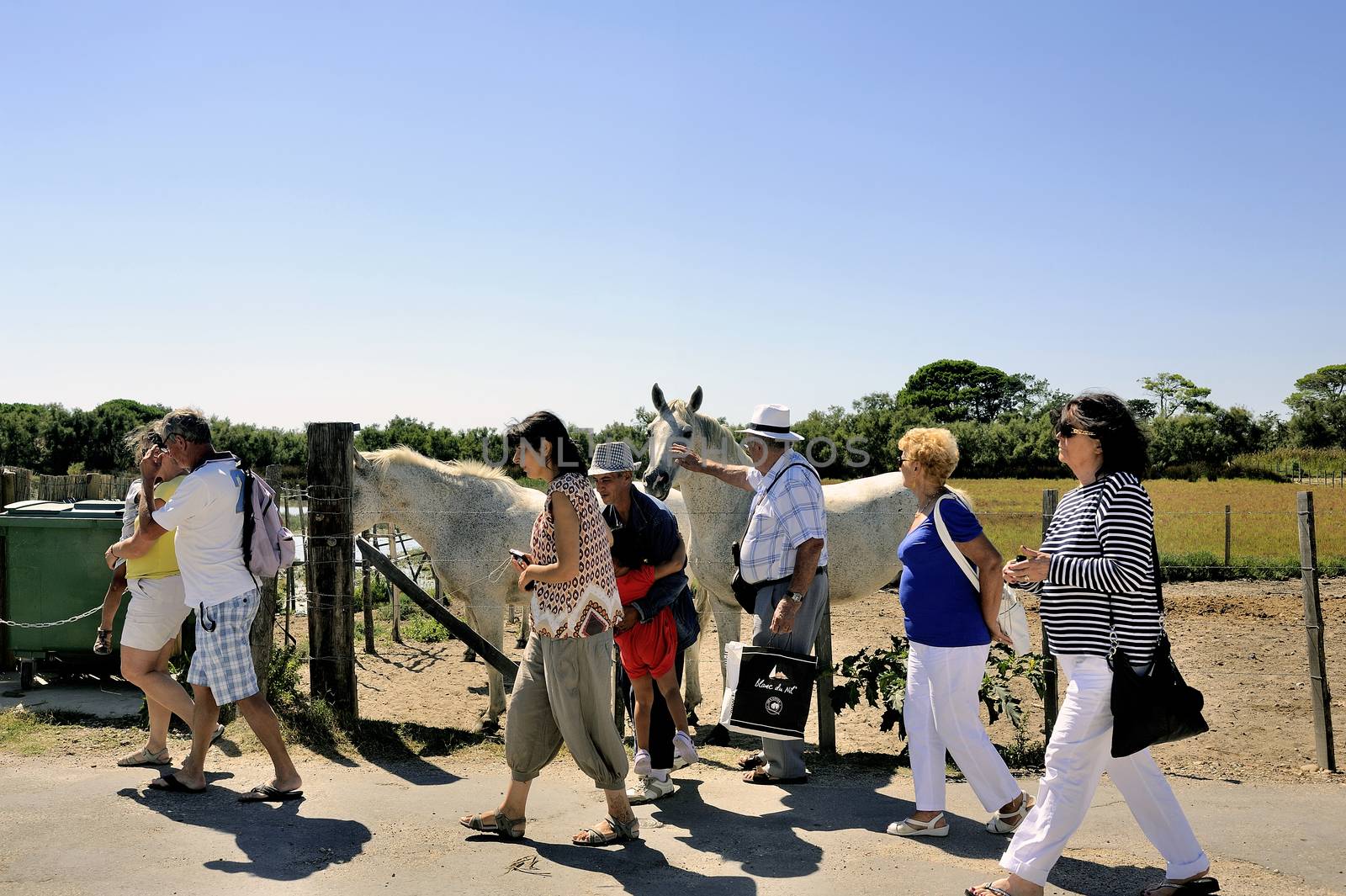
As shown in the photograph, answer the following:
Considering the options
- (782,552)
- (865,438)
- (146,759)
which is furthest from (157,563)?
(865,438)

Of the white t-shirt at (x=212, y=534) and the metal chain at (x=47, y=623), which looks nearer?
the white t-shirt at (x=212, y=534)

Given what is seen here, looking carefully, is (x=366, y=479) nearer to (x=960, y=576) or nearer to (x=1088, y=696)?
(x=960, y=576)

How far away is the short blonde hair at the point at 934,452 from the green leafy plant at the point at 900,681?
1612 millimetres

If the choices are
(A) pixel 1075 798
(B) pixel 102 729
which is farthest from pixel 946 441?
(B) pixel 102 729

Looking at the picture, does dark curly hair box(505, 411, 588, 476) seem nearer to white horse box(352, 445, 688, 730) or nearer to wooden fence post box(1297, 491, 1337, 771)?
white horse box(352, 445, 688, 730)

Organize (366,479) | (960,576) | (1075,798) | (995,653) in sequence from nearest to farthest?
(1075,798) → (960,576) → (995,653) → (366,479)

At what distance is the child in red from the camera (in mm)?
4801

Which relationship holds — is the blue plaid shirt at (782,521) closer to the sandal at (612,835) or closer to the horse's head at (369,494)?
the sandal at (612,835)

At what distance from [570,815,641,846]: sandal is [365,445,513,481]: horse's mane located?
11.6 ft

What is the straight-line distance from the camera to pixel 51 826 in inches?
173

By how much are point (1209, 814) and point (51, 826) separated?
18.9 ft

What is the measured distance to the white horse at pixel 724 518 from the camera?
652cm

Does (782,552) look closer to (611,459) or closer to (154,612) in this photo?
(611,459)

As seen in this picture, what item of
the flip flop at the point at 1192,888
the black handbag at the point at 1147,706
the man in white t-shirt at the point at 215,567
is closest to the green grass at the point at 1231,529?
the flip flop at the point at 1192,888
